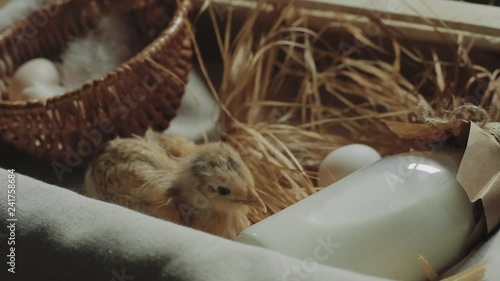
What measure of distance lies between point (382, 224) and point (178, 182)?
21 centimetres

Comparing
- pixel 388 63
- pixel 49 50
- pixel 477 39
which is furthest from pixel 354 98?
pixel 49 50

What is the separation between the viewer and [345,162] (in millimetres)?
696

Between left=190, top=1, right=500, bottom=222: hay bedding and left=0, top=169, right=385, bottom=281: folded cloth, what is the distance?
11.2 inches

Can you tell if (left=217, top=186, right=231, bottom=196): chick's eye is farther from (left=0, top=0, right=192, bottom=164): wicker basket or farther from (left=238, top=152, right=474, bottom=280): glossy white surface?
(left=0, top=0, right=192, bottom=164): wicker basket

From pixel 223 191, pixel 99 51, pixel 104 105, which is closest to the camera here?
pixel 223 191

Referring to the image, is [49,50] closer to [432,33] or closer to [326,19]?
[326,19]

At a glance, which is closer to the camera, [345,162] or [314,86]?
[345,162]

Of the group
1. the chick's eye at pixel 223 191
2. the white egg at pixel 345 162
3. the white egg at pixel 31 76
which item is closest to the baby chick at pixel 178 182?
the chick's eye at pixel 223 191

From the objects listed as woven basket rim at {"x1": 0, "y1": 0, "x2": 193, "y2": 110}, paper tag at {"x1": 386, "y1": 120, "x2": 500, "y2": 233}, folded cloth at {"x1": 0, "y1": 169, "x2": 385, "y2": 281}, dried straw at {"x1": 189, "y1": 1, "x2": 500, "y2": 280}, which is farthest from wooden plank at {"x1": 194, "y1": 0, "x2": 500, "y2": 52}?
folded cloth at {"x1": 0, "y1": 169, "x2": 385, "y2": 281}

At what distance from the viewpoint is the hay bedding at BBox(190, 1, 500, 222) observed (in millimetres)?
802

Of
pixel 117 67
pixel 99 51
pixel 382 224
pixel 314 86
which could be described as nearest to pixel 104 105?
pixel 117 67

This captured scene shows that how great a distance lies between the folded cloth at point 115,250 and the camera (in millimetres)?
435

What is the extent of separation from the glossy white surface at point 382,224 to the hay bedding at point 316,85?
0.21 metres

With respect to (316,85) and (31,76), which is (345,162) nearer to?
(316,85)
